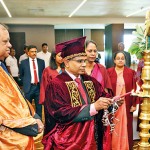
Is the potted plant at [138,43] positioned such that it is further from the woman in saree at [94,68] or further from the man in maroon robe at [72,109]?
the woman in saree at [94,68]

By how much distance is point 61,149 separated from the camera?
6.82 feet

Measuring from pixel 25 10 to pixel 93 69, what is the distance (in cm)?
688

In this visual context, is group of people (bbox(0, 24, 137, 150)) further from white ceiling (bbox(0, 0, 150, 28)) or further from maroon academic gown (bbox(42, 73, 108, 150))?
white ceiling (bbox(0, 0, 150, 28))

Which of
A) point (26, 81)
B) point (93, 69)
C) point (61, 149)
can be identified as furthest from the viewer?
point (26, 81)

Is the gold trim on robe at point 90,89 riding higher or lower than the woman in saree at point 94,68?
lower

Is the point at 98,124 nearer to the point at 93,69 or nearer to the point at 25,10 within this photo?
the point at 93,69

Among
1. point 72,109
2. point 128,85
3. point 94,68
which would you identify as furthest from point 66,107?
point 128,85

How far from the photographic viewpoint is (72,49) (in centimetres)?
212

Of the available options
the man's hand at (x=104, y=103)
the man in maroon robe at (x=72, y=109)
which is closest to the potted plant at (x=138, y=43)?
the man's hand at (x=104, y=103)

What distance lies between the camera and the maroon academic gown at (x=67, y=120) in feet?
6.55

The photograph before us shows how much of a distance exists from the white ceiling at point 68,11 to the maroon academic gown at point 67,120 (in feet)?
19.9

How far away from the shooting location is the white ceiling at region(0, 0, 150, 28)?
8.11 metres

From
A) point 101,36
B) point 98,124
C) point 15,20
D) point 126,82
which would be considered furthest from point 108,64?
point 98,124

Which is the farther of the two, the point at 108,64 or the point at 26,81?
the point at 108,64
